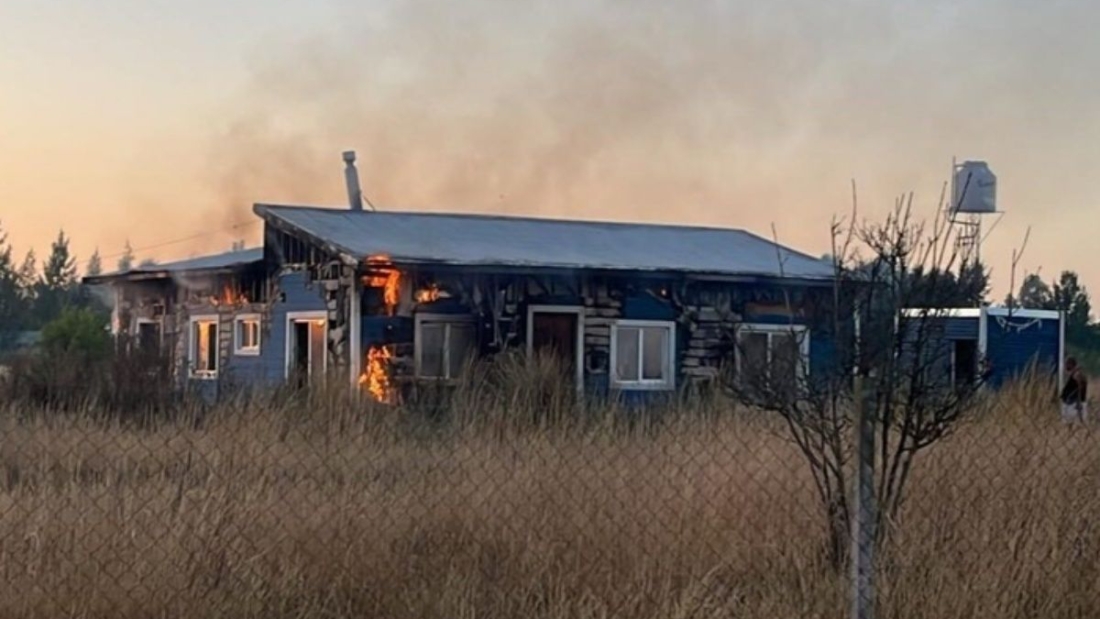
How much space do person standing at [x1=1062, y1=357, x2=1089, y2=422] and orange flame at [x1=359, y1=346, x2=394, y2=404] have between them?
351 inches

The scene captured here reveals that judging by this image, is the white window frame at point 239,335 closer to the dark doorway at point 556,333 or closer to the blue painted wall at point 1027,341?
the dark doorway at point 556,333

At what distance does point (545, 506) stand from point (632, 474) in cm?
99

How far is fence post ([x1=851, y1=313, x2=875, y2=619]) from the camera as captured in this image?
4734mm

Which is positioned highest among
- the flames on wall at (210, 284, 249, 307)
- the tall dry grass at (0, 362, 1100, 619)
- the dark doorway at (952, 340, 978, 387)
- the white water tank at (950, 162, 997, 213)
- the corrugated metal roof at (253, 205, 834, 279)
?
the white water tank at (950, 162, 997, 213)

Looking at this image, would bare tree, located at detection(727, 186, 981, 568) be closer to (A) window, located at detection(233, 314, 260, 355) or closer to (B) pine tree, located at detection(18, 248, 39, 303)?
(A) window, located at detection(233, 314, 260, 355)

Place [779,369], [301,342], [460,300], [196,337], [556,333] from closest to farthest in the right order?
1. [779,369]
2. [460,300]
3. [556,333]
4. [301,342]
5. [196,337]

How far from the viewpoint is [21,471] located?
8297mm

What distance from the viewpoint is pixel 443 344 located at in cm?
1920

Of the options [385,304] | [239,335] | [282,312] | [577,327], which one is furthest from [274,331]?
[577,327]

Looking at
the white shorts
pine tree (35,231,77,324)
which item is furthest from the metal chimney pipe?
pine tree (35,231,77,324)

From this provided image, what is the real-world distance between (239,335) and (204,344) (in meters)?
1.45

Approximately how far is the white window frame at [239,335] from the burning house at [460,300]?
0.04 metres

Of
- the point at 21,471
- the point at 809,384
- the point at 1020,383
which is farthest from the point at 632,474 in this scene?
the point at 1020,383

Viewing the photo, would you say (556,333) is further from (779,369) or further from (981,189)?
(779,369)
